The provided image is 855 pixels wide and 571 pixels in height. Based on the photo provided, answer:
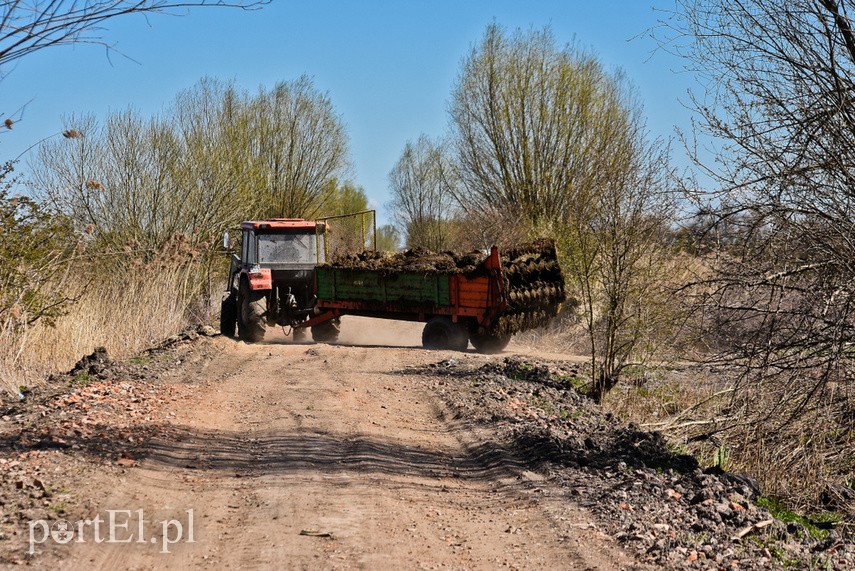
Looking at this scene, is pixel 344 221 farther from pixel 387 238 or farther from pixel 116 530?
pixel 116 530

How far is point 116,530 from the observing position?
5.12 metres

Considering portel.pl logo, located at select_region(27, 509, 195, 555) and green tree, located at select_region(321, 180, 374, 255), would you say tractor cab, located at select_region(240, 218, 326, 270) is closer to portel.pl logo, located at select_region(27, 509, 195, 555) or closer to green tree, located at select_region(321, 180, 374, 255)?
green tree, located at select_region(321, 180, 374, 255)

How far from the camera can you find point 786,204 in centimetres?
785

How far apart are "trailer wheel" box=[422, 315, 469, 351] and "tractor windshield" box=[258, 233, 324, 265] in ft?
10.5

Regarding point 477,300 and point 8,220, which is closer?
point 8,220

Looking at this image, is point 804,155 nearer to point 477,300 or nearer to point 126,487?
point 126,487

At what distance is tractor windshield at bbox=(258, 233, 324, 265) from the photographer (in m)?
18.9

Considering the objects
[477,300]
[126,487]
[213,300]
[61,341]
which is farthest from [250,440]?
[213,300]

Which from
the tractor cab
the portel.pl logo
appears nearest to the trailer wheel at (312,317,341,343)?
the tractor cab

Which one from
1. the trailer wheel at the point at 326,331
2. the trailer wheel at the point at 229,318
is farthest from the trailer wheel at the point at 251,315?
the trailer wheel at the point at 326,331

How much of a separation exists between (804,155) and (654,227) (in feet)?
10.6

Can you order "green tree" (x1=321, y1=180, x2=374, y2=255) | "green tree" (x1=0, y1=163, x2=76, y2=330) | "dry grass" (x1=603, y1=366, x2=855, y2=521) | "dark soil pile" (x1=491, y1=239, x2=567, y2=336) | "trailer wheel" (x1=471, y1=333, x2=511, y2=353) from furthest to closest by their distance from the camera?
"green tree" (x1=321, y1=180, x2=374, y2=255) < "trailer wheel" (x1=471, y1=333, x2=511, y2=353) < "dark soil pile" (x1=491, y1=239, x2=567, y2=336) < "green tree" (x1=0, y1=163, x2=76, y2=330) < "dry grass" (x1=603, y1=366, x2=855, y2=521)

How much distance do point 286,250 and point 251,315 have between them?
1.71 m

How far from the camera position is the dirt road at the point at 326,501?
484cm
